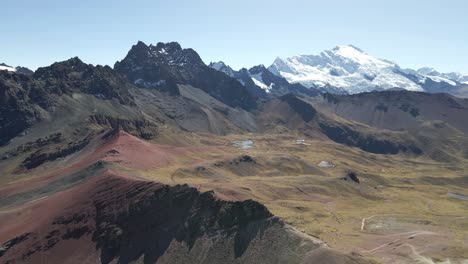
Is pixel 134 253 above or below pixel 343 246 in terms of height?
below

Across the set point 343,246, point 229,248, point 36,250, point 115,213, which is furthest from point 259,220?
point 36,250

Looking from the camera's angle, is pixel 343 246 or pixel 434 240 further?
pixel 434 240

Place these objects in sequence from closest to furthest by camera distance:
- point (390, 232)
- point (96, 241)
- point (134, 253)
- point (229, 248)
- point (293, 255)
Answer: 1. point (293, 255)
2. point (229, 248)
3. point (134, 253)
4. point (96, 241)
5. point (390, 232)

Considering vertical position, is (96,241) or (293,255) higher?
(293,255)

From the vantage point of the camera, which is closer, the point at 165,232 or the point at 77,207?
the point at 165,232

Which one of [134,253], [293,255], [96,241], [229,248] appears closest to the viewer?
[293,255]

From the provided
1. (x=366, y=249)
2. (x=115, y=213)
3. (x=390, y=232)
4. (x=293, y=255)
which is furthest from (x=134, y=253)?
(x=390, y=232)

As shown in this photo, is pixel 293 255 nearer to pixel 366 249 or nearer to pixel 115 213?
pixel 366 249

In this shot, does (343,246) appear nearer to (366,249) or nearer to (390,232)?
(366,249)

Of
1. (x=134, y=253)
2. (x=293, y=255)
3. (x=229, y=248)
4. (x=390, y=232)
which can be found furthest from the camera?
(x=390, y=232)
